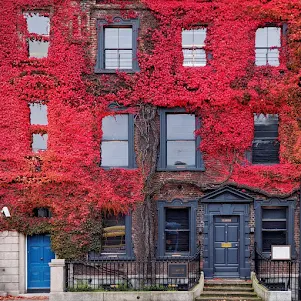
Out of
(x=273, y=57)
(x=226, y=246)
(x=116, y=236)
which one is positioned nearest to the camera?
(x=226, y=246)

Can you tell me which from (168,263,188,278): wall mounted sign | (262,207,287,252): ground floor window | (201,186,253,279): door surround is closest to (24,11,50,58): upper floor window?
(201,186,253,279): door surround

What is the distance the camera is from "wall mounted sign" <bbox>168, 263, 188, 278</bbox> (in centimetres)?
1799

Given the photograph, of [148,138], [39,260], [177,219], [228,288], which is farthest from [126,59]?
[228,288]

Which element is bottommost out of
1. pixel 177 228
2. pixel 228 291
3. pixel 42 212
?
pixel 228 291

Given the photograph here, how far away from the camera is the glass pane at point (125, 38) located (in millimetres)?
19984

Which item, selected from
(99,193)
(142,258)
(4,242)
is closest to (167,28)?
(99,193)

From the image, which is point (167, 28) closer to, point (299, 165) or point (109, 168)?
point (109, 168)

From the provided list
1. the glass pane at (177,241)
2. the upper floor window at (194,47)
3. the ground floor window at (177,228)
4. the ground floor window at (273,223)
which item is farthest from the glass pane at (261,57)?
the glass pane at (177,241)

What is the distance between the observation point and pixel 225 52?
19.6m

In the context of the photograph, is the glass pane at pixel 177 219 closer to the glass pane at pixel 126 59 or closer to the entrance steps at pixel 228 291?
the entrance steps at pixel 228 291

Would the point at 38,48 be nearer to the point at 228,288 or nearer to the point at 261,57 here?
the point at 261,57

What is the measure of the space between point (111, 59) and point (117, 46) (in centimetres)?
61

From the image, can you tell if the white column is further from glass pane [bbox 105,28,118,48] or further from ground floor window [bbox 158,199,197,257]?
glass pane [bbox 105,28,118,48]

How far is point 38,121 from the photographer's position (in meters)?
19.8
